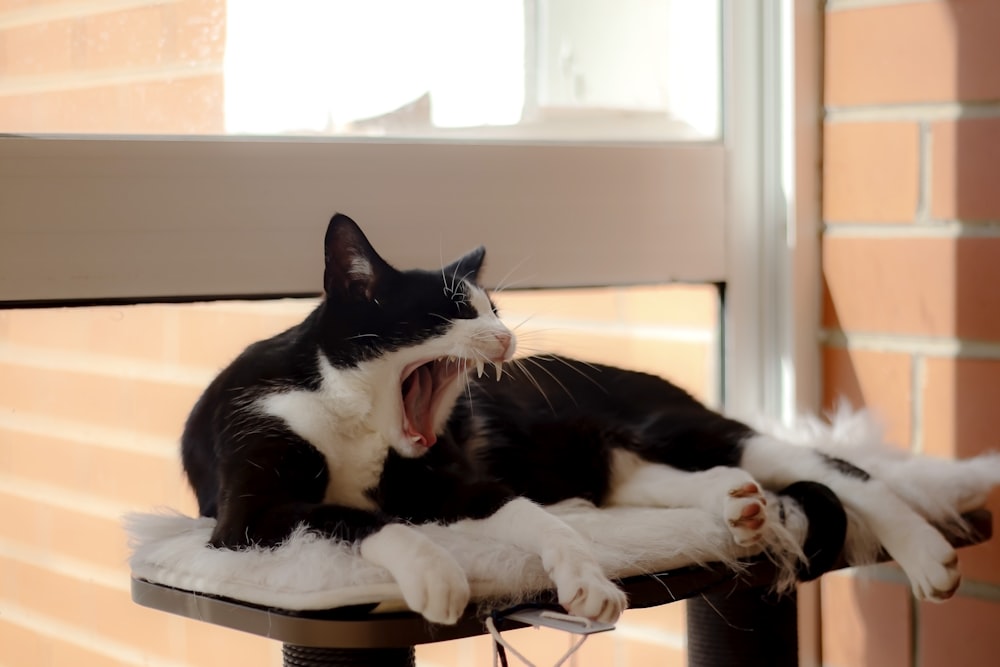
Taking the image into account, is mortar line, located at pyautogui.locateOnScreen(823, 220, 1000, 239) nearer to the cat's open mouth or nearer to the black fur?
the black fur

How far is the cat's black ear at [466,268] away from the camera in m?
0.92

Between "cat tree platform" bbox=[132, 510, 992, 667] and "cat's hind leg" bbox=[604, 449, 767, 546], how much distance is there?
4 cm

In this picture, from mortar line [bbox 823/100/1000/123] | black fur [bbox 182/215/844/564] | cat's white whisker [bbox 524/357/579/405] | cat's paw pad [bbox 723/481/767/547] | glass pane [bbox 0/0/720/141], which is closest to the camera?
black fur [bbox 182/215/844/564]

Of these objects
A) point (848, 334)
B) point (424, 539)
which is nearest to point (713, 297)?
point (848, 334)

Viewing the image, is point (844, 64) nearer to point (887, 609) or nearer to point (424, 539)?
point (887, 609)

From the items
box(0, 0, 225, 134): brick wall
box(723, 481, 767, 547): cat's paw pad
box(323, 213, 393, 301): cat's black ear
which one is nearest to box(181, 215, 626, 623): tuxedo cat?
box(323, 213, 393, 301): cat's black ear

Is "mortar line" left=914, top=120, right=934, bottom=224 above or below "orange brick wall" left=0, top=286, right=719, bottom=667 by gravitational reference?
above

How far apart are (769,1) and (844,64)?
0.12 metres

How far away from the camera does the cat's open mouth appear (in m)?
0.91

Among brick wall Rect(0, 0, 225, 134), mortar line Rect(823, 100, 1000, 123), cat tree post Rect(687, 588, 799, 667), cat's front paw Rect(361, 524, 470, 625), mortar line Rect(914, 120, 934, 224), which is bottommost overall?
cat tree post Rect(687, 588, 799, 667)

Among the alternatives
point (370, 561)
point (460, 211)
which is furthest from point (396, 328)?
point (460, 211)

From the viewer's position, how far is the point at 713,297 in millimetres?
1490

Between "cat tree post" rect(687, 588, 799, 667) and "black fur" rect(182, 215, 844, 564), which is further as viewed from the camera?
"cat tree post" rect(687, 588, 799, 667)

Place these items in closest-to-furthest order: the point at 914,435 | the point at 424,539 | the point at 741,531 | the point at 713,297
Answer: the point at 424,539 < the point at 741,531 < the point at 914,435 < the point at 713,297
